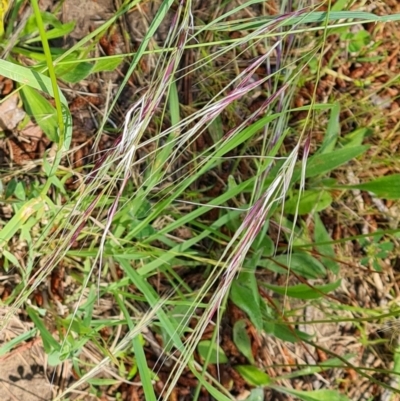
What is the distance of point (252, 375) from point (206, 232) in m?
0.40

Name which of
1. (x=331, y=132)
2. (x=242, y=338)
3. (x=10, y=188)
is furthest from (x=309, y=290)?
(x=10, y=188)

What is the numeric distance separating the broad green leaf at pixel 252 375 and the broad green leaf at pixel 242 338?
0.03m

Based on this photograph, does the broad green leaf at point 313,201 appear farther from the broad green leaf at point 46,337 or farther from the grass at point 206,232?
the broad green leaf at point 46,337

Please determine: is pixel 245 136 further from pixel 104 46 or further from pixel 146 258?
pixel 104 46

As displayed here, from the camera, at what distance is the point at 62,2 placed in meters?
1.31

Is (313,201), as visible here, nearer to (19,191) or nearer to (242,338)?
(242,338)

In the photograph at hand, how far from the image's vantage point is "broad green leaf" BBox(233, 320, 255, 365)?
4.66 ft

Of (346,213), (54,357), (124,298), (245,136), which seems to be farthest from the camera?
(346,213)

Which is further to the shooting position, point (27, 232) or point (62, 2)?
point (62, 2)

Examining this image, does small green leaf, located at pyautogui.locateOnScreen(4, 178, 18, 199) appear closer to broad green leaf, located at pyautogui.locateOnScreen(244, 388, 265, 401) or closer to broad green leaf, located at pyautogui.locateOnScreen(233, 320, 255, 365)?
broad green leaf, located at pyautogui.locateOnScreen(233, 320, 255, 365)

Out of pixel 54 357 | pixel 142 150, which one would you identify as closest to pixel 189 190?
pixel 142 150

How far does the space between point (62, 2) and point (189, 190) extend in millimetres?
526

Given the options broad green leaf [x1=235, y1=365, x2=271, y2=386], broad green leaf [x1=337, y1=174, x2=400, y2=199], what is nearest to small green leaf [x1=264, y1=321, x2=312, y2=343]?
broad green leaf [x1=235, y1=365, x2=271, y2=386]

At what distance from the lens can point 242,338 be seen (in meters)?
1.43
